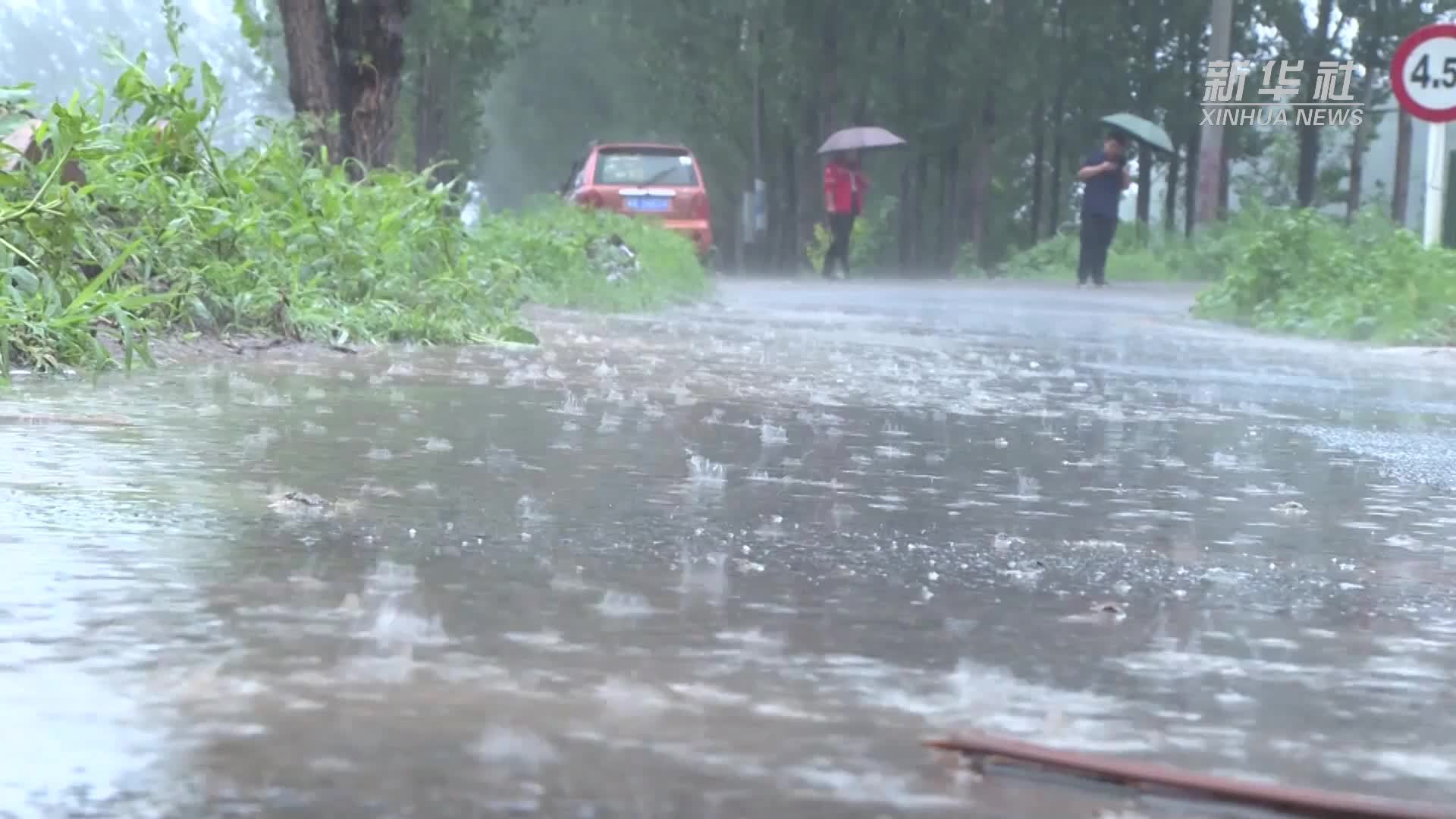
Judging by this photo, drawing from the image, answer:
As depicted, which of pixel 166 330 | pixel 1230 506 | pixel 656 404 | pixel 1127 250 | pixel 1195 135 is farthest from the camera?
pixel 1195 135

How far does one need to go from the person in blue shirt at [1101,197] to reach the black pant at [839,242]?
4.40 m

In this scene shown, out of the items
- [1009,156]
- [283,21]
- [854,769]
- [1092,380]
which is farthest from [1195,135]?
[854,769]

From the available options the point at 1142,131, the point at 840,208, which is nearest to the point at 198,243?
the point at 840,208

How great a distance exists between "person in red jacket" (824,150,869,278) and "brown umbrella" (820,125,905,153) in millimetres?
6560

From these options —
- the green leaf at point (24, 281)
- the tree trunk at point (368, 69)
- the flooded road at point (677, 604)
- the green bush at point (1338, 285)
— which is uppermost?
the tree trunk at point (368, 69)

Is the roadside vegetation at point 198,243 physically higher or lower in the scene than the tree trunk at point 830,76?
lower

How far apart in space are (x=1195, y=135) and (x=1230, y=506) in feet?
136

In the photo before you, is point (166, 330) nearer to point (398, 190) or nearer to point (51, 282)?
point (51, 282)

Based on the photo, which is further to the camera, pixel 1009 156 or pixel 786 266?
pixel 1009 156

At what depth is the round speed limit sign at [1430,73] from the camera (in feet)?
50.9

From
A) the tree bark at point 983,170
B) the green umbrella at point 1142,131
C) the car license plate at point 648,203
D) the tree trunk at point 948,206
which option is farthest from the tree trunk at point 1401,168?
the car license plate at point 648,203

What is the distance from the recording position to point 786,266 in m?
47.3
